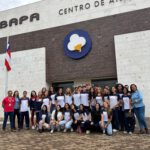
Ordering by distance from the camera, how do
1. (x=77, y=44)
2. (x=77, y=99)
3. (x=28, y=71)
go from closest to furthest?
(x=77, y=99)
(x=77, y=44)
(x=28, y=71)

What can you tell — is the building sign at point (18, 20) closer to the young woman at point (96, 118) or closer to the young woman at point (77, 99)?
the young woman at point (77, 99)

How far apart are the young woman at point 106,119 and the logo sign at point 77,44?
796 cm

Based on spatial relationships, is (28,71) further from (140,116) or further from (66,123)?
(140,116)

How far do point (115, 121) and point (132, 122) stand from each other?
72cm

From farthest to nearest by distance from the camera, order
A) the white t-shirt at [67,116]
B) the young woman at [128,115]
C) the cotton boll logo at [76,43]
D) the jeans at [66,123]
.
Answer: the cotton boll logo at [76,43] < the white t-shirt at [67,116] < the jeans at [66,123] < the young woman at [128,115]

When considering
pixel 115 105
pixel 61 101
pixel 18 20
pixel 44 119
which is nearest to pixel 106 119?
pixel 115 105

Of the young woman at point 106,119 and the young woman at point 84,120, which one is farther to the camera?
the young woman at point 84,120

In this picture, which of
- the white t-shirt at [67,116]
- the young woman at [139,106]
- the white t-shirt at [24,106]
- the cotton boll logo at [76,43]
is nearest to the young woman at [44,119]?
the white t-shirt at [67,116]

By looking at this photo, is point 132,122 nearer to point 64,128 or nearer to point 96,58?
point 64,128

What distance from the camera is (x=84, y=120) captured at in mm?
9062

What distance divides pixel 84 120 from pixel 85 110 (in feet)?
1.32

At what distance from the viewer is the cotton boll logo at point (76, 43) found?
1673 cm

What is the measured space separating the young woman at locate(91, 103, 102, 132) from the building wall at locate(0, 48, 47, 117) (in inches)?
364

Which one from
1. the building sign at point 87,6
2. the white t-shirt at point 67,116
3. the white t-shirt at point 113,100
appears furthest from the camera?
the building sign at point 87,6
